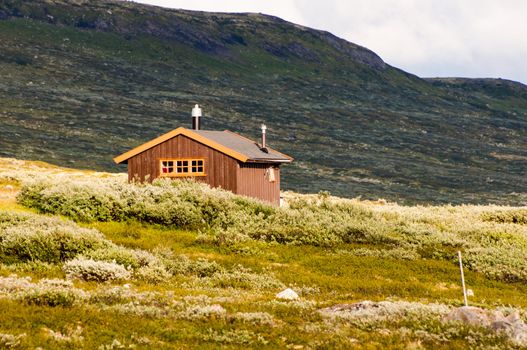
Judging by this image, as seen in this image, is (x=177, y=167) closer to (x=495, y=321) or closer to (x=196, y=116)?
(x=196, y=116)

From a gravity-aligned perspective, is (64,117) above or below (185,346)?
above

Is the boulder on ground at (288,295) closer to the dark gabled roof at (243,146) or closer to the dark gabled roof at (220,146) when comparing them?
the dark gabled roof at (220,146)

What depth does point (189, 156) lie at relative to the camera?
42.8 metres

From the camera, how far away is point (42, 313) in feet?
45.6

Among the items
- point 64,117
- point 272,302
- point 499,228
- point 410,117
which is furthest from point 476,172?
point 272,302

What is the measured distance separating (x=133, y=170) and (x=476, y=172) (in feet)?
321

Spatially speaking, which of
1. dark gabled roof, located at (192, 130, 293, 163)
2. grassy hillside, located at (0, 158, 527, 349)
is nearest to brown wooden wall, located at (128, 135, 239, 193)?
dark gabled roof, located at (192, 130, 293, 163)

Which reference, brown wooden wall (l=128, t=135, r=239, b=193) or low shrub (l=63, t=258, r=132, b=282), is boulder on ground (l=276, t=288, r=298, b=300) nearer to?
low shrub (l=63, t=258, r=132, b=282)

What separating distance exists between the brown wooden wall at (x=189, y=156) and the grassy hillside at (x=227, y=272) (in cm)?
447

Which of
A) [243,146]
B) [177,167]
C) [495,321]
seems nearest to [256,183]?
[243,146]

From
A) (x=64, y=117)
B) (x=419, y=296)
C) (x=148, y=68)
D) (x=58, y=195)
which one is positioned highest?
(x=148, y=68)

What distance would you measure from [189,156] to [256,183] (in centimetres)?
495

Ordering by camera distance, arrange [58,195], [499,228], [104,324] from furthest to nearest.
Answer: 1. [499,228]
2. [58,195]
3. [104,324]

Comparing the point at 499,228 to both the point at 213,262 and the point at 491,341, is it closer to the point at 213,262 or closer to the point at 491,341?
the point at 213,262
